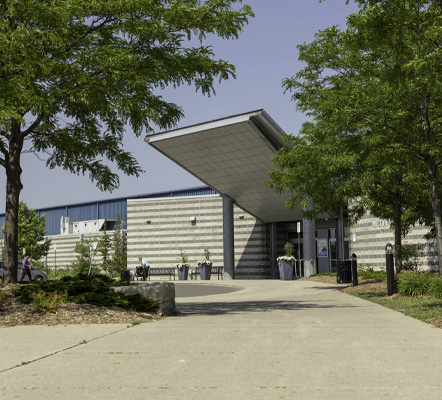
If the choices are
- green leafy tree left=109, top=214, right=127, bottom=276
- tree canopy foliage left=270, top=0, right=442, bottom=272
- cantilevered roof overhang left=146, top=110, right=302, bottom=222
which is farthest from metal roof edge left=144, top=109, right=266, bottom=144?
green leafy tree left=109, top=214, right=127, bottom=276

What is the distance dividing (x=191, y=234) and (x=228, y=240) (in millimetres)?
6571

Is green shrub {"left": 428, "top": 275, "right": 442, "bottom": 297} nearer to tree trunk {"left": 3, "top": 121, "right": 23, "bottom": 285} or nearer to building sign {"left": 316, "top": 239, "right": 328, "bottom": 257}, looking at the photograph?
tree trunk {"left": 3, "top": 121, "right": 23, "bottom": 285}

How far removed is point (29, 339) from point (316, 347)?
13.8 feet

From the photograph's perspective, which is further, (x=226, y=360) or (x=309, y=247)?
(x=309, y=247)

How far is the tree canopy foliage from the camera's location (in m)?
10.7

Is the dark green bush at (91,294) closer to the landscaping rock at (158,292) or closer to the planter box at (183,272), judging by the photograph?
the landscaping rock at (158,292)

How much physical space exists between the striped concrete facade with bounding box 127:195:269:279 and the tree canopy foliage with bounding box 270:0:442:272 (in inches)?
745

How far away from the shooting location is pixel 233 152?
33.7 meters

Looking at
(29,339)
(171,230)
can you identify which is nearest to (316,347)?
(29,339)

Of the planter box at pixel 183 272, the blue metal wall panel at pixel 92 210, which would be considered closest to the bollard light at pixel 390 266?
the planter box at pixel 183 272

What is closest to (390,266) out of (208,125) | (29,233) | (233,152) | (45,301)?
(45,301)

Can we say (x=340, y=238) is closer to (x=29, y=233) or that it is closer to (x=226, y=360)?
(x=29, y=233)

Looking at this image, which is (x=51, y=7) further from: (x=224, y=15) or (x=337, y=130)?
(x=337, y=130)

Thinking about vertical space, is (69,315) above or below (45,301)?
below
